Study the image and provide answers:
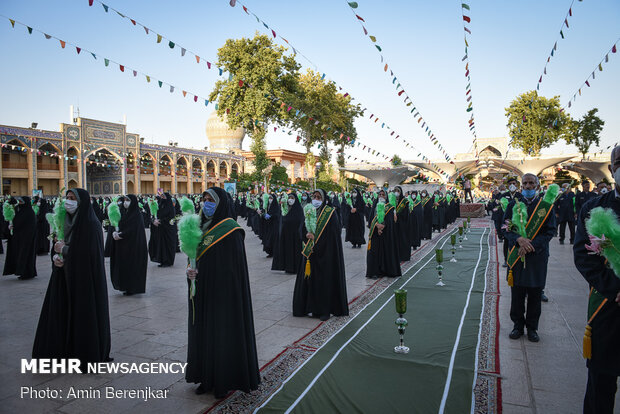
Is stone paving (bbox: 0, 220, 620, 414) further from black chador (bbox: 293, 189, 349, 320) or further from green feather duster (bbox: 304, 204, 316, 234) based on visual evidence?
green feather duster (bbox: 304, 204, 316, 234)

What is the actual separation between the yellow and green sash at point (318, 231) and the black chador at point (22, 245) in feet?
21.7

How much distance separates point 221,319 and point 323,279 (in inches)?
95.6

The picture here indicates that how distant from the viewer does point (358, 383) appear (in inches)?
138

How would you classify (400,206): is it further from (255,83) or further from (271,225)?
(255,83)

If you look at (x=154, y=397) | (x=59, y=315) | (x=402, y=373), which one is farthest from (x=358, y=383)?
(x=59, y=315)

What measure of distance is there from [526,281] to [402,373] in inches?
73.1

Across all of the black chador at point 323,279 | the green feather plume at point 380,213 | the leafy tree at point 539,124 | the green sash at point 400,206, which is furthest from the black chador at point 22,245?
the leafy tree at point 539,124

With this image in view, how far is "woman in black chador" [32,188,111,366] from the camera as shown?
3.86 m

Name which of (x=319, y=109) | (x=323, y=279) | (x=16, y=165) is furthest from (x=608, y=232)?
(x=16, y=165)

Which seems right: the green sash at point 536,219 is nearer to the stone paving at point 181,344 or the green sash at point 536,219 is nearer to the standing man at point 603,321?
the stone paving at point 181,344

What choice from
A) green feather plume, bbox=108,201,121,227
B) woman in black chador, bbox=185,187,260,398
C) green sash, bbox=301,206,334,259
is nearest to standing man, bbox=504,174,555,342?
green sash, bbox=301,206,334,259

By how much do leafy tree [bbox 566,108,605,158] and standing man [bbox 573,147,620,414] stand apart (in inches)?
1470

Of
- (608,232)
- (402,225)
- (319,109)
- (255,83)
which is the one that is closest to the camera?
(608,232)

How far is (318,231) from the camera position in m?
5.61
